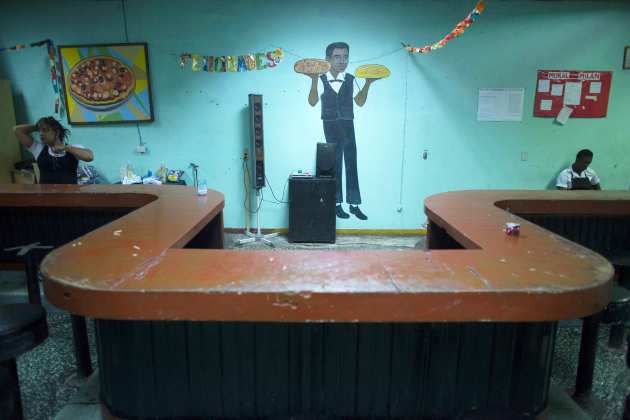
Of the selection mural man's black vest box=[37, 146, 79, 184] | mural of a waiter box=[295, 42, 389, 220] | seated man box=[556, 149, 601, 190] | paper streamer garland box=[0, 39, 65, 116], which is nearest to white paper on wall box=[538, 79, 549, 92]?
seated man box=[556, 149, 601, 190]

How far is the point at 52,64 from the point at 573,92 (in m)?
5.80

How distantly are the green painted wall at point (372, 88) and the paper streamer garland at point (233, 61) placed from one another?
7 cm

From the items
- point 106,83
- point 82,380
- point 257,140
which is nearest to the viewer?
point 82,380

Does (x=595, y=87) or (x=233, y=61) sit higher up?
(x=233, y=61)

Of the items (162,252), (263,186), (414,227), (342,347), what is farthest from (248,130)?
(342,347)

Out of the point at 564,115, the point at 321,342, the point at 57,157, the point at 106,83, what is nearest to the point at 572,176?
the point at 564,115

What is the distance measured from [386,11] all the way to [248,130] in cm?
198

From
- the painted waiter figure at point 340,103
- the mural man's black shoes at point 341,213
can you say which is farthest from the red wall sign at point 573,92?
the mural man's black shoes at point 341,213

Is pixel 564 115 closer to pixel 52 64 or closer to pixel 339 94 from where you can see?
pixel 339 94

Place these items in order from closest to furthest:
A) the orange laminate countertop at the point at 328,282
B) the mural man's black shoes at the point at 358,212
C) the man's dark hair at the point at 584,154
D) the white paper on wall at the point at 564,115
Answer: the orange laminate countertop at the point at 328,282 → the man's dark hair at the point at 584,154 → the white paper on wall at the point at 564,115 → the mural man's black shoes at the point at 358,212

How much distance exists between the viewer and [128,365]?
1362mm

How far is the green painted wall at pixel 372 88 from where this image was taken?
422 centimetres

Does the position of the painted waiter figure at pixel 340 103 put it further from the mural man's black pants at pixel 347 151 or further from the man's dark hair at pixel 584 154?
the man's dark hair at pixel 584 154

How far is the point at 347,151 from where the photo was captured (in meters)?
4.50
